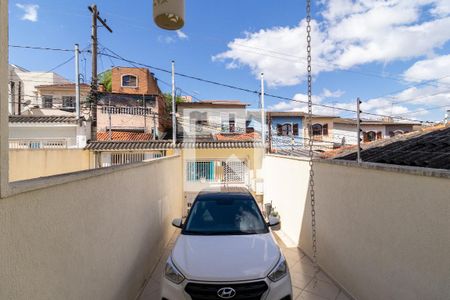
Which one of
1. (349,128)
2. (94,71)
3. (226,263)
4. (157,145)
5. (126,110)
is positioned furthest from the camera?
(349,128)

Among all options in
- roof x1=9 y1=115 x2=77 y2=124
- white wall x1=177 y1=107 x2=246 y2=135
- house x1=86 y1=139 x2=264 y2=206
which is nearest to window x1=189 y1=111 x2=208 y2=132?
white wall x1=177 y1=107 x2=246 y2=135

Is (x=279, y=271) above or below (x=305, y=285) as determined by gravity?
above

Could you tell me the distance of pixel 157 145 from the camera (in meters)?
12.1

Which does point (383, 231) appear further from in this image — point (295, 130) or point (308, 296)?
point (295, 130)

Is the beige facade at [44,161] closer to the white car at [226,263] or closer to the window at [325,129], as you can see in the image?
the white car at [226,263]

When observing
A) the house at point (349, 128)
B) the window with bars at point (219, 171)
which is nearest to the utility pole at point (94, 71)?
the window with bars at point (219, 171)

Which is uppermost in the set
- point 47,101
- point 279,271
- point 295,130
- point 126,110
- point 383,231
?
point 47,101

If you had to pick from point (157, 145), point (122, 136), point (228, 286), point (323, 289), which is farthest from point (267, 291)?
point (122, 136)

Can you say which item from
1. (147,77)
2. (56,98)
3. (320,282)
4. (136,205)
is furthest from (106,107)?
(320,282)

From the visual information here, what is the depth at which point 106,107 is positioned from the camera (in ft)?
72.0

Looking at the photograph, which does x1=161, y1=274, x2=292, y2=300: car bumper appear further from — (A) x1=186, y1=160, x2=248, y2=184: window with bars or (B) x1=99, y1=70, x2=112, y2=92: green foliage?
(B) x1=99, y1=70, x2=112, y2=92: green foliage

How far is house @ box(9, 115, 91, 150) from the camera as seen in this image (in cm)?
1562

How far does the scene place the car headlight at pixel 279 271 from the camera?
9.70ft

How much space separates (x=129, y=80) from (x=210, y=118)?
8.59 meters
